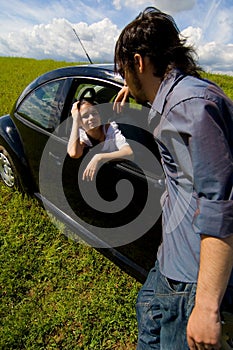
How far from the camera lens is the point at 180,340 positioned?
3.86 ft

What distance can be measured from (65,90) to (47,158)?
0.65 meters

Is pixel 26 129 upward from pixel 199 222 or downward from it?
downward

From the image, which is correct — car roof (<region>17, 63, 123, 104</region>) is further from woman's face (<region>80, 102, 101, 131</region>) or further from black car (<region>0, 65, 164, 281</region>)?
woman's face (<region>80, 102, 101, 131</region>)

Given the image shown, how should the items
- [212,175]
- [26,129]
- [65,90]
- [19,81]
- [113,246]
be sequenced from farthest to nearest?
[19,81]
[26,129]
[65,90]
[113,246]
[212,175]

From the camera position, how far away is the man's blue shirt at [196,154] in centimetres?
85

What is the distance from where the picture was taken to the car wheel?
129 inches

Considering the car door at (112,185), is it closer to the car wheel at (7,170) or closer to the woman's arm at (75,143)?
the woman's arm at (75,143)

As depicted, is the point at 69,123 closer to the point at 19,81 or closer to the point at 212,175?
the point at 212,175

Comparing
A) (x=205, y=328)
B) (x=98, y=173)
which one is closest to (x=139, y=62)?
(x=205, y=328)

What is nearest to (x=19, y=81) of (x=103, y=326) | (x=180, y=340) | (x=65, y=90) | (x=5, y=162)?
(x=5, y=162)

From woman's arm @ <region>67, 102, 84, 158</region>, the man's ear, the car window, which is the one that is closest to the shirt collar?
the man's ear

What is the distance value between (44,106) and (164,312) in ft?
7.22

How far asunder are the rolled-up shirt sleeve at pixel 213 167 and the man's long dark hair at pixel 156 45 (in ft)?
1.23

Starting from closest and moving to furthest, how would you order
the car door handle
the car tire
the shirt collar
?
1. the shirt collar
2. the car door handle
3. the car tire
